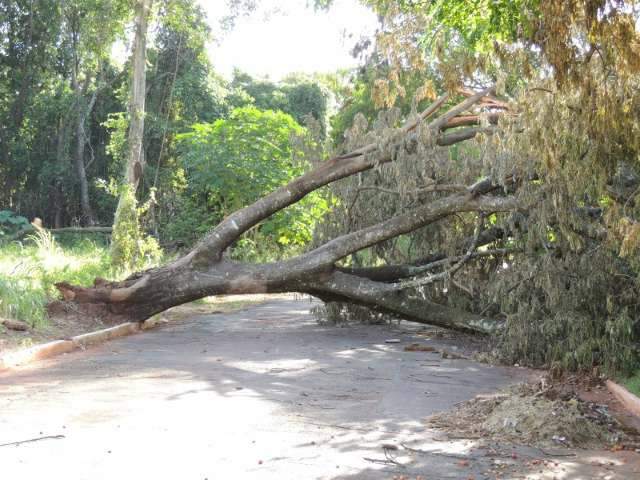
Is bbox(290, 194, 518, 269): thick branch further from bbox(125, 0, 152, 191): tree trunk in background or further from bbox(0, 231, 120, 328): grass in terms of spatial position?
bbox(125, 0, 152, 191): tree trunk in background

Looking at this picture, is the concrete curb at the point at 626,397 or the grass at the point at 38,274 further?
the grass at the point at 38,274

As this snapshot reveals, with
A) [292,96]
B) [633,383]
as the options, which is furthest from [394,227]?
[292,96]

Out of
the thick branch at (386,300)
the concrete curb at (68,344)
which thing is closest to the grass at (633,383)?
the thick branch at (386,300)

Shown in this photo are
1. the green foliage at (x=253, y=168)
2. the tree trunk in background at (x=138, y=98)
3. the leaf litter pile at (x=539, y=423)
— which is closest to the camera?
the leaf litter pile at (x=539, y=423)

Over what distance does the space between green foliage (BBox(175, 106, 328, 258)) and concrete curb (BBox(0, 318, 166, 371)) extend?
1162 centimetres

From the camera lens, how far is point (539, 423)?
6848mm

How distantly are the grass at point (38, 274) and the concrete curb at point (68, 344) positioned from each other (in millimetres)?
870

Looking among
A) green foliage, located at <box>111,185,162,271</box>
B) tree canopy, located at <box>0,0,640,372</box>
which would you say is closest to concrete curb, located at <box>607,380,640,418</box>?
tree canopy, located at <box>0,0,640,372</box>

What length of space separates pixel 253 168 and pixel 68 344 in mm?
15665

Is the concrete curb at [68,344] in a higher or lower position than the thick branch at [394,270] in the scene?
lower

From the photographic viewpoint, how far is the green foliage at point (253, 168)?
26.9 meters

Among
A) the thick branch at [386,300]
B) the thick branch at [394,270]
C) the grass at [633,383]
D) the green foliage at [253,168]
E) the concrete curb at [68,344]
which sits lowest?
the grass at [633,383]

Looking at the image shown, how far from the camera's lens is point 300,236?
2705cm

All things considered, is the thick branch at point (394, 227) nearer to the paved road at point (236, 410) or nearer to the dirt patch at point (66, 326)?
the paved road at point (236, 410)
